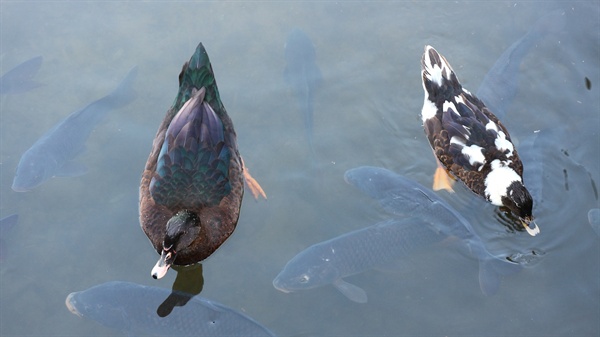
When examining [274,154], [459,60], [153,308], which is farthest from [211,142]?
[459,60]

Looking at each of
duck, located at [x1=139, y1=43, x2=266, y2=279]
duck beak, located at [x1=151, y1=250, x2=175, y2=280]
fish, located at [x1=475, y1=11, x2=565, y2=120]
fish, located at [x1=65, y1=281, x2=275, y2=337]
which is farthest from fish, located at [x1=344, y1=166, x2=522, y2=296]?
duck beak, located at [x1=151, y1=250, x2=175, y2=280]

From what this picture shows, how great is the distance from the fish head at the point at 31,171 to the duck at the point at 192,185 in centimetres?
95

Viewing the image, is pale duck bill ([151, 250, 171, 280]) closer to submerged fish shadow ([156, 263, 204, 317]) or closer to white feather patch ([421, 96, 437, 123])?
submerged fish shadow ([156, 263, 204, 317])

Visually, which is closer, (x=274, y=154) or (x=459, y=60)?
(x=274, y=154)

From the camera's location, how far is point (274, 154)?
732cm

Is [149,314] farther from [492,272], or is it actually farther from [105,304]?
[492,272]

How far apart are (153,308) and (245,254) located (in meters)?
1.02

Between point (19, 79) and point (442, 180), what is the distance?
442cm

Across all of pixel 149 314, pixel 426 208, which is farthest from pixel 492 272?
pixel 149 314

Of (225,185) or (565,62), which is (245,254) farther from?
(565,62)

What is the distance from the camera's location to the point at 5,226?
651cm

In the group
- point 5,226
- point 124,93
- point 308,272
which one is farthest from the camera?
point 124,93

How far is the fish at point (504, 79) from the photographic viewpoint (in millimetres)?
7637

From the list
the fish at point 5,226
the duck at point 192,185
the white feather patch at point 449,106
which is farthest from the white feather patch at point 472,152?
the fish at point 5,226
